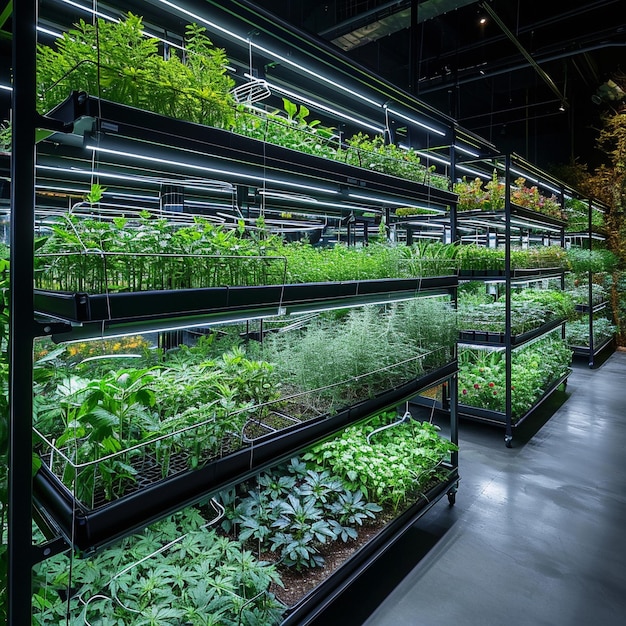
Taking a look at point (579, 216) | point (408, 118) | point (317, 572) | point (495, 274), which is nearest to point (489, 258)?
point (495, 274)

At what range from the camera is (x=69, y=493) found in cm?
135

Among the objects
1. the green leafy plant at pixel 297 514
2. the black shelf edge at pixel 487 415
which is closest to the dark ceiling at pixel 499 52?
the green leafy plant at pixel 297 514

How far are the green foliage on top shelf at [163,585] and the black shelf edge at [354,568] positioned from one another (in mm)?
129

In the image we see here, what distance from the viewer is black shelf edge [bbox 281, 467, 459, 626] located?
2.04 m

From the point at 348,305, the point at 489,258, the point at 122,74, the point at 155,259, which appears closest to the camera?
the point at 122,74

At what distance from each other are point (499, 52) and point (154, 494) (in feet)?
26.7

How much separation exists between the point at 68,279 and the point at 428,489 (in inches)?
103

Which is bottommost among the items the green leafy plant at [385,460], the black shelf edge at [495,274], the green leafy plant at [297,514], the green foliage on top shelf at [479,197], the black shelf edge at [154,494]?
the green leafy plant at [297,514]

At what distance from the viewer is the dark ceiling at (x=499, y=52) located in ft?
18.6

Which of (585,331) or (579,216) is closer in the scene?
(585,331)

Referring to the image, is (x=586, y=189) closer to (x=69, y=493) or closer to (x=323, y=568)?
(x=323, y=568)

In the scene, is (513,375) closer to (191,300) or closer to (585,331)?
(585,331)

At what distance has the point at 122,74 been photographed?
1.46m

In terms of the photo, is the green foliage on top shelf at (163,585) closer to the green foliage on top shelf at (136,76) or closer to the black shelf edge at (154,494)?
the black shelf edge at (154,494)
